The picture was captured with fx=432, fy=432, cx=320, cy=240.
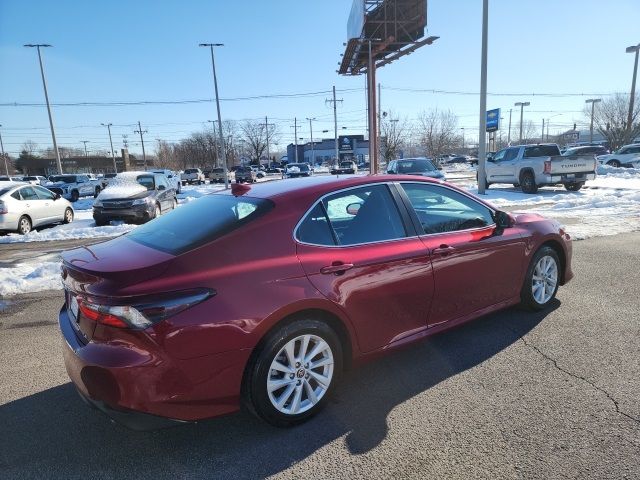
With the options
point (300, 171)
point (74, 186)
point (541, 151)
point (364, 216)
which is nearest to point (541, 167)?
point (541, 151)

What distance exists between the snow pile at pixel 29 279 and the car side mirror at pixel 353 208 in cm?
513

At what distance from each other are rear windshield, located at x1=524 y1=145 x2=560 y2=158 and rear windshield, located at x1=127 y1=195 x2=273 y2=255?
702 inches

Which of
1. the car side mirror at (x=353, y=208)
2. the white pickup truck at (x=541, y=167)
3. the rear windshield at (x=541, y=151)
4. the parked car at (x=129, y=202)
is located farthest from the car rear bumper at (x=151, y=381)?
the rear windshield at (x=541, y=151)

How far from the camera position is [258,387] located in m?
2.66

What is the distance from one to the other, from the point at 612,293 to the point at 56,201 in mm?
15556

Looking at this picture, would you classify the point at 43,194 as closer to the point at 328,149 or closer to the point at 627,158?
the point at 627,158

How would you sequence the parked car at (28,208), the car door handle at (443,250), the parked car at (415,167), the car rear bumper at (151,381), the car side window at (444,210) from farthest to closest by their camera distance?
the parked car at (415,167)
the parked car at (28,208)
the car side window at (444,210)
the car door handle at (443,250)
the car rear bumper at (151,381)

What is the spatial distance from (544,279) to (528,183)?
14.8 m

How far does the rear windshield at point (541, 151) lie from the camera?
59.0 ft

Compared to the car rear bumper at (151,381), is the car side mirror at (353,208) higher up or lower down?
higher up

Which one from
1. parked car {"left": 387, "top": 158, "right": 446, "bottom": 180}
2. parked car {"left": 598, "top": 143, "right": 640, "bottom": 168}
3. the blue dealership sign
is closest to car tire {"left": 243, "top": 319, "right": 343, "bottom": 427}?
parked car {"left": 387, "top": 158, "right": 446, "bottom": 180}

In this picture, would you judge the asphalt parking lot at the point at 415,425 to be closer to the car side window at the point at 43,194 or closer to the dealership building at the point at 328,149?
the car side window at the point at 43,194

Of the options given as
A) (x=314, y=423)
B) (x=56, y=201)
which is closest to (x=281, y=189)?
(x=314, y=423)

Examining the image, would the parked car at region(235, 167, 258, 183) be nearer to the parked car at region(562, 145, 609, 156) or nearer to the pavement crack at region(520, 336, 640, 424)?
the parked car at region(562, 145, 609, 156)
